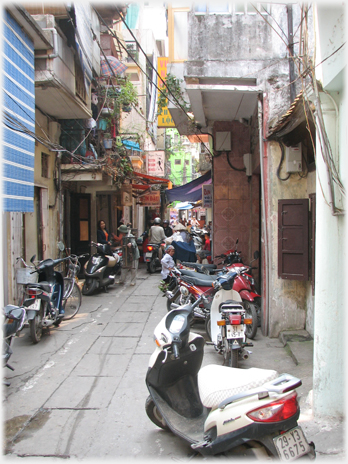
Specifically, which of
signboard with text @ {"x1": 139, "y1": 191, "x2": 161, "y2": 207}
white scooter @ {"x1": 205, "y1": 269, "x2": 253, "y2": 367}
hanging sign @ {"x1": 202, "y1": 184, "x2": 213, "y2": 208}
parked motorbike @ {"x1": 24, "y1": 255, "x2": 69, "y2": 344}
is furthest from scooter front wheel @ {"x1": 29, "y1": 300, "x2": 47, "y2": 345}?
signboard with text @ {"x1": 139, "y1": 191, "x2": 161, "y2": 207}

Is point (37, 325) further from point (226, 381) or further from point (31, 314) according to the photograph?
point (226, 381)

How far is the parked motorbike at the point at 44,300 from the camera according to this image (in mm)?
5714

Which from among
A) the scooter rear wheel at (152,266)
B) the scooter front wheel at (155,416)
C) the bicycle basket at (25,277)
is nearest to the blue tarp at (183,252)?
the scooter rear wheel at (152,266)

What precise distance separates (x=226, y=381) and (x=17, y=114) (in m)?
5.13

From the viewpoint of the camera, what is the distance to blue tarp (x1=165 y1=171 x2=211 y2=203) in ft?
44.2

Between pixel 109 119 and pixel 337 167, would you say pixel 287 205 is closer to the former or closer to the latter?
pixel 337 167

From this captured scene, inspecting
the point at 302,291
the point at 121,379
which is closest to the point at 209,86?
the point at 302,291

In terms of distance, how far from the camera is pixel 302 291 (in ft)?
20.5

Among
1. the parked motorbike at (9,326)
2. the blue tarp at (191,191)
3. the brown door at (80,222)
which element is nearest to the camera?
the parked motorbike at (9,326)

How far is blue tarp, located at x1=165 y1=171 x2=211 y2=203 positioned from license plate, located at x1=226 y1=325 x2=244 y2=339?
919 cm

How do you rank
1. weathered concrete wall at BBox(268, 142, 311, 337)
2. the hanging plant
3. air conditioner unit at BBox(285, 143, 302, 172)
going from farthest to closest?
the hanging plant, weathered concrete wall at BBox(268, 142, 311, 337), air conditioner unit at BBox(285, 143, 302, 172)

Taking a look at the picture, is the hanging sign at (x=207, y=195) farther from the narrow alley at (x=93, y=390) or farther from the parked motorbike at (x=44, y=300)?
the parked motorbike at (x=44, y=300)

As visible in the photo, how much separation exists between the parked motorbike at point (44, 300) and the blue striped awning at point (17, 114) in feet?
3.79

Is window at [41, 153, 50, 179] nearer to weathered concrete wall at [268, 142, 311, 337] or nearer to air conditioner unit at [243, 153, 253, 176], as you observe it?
air conditioner unit at [243, 153, 253, 176]
